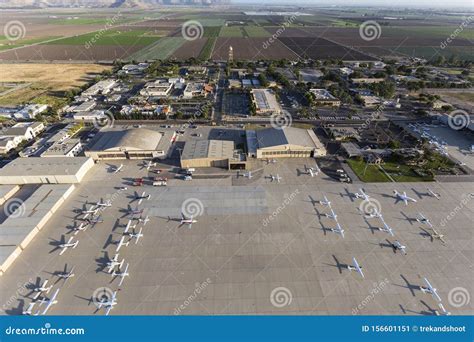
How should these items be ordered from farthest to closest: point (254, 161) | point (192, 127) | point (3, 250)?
point (192, 127)
point (254, 161)
point (3, 250)

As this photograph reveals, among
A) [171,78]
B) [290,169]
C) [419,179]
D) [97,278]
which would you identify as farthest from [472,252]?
[171,78]

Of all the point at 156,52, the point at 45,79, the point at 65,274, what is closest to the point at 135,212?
the point at 65,274

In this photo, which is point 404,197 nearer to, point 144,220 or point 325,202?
point 325,202

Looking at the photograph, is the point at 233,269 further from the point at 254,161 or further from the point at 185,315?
the point at 254,161

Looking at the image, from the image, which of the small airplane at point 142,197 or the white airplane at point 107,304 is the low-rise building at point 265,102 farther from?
the white airplane at point 107,304

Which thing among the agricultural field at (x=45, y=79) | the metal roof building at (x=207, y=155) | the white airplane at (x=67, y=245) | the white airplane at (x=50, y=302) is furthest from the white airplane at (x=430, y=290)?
the agricultural field at (x=45, y=79)
